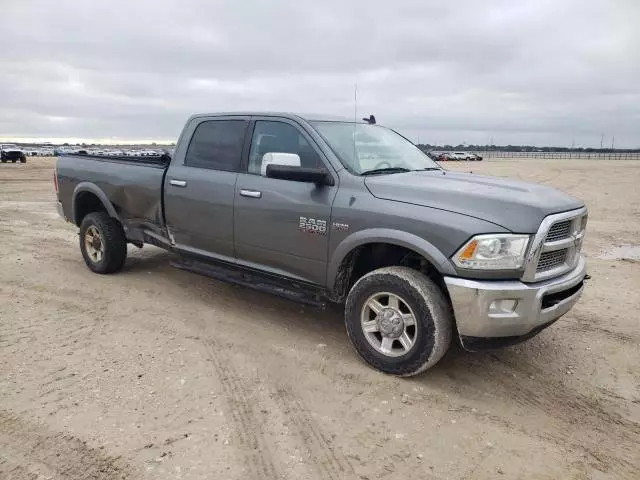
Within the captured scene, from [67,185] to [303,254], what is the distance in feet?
13.3

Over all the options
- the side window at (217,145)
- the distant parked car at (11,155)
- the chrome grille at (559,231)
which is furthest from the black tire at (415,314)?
the distant parked car at (11,155)

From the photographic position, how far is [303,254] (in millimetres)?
4535

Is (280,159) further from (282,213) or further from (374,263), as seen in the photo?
(374,263)

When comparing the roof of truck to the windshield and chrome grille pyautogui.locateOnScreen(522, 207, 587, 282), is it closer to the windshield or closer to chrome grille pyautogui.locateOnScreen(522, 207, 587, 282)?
the windshield

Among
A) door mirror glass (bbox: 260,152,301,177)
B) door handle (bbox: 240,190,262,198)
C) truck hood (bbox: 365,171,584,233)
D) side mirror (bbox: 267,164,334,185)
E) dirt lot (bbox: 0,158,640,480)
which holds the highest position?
door mirror glass (bbox: 260,152,301,177)

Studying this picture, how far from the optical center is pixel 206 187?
5.25 m

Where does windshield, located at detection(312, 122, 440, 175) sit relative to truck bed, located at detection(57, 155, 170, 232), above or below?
above

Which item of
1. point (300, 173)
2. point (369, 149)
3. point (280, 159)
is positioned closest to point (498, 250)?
point (300, 173)

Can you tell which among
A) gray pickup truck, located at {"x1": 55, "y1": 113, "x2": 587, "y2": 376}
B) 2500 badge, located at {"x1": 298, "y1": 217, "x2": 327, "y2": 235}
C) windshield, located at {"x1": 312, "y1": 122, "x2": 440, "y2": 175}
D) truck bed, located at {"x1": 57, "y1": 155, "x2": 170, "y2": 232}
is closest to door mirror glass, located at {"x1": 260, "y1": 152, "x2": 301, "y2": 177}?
gray pickup truck, located at {"x1": 55, "y1": 113, "x2": 587, "y2": 376}

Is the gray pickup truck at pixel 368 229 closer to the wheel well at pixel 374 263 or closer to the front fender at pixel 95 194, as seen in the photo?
the wheel well at pixel 374 263

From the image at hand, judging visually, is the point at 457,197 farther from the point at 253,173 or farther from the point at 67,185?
the point at 67,185

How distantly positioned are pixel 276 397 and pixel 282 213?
158 centimetres

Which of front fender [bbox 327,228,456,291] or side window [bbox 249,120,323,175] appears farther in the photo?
side window [bbox 249,120,323,175]

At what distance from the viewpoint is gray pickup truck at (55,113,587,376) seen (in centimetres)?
363
